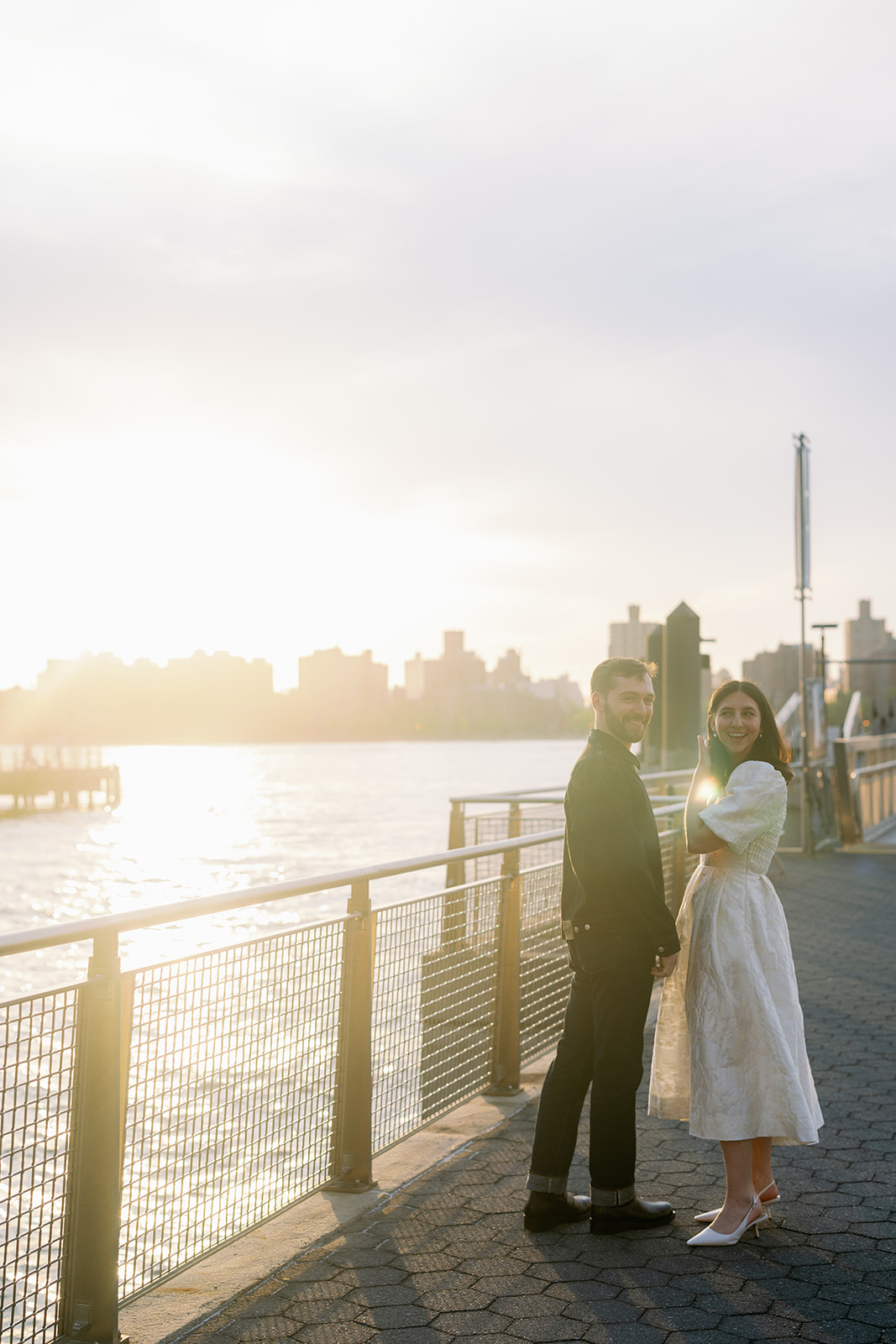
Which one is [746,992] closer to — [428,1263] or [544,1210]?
[544,1210]

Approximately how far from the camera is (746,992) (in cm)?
407

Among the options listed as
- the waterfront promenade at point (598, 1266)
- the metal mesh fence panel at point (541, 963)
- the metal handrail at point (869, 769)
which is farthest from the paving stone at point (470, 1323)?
the metal handrail at point (869, 769)

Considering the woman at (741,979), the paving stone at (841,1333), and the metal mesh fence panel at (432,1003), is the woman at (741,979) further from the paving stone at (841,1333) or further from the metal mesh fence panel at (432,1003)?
the metal mesh fence panel at (432,1003)

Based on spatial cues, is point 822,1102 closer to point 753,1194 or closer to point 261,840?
point 753,1194

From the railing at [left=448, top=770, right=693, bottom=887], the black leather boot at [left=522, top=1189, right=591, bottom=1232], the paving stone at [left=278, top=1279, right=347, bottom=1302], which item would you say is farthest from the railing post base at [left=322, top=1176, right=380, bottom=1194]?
the railing at [left=448, top=770, right=693, bottom=887]

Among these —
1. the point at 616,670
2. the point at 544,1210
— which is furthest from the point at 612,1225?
the point at 616,670

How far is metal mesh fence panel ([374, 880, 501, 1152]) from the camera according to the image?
4969 millimetres

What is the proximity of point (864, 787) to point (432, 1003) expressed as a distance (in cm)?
1371

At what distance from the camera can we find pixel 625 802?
4.11m

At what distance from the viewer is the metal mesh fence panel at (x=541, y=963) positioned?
654 centimetres

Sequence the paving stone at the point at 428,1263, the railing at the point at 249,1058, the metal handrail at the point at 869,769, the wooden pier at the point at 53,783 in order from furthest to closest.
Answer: the wooden pier at the point at 53,783 → the metal handrail at the point at 869,769 → the paving stone at the point at 428,1263 → the railing at the point at 249,1058

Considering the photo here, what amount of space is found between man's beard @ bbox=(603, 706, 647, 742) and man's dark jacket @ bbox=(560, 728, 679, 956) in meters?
0.03

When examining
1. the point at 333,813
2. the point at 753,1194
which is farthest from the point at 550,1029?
the point at 333,813

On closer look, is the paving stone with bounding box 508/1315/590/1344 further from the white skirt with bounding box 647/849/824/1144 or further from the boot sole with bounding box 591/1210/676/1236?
the white skirt with bounding box 647/849/824/1144
